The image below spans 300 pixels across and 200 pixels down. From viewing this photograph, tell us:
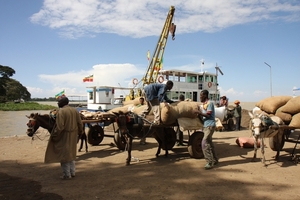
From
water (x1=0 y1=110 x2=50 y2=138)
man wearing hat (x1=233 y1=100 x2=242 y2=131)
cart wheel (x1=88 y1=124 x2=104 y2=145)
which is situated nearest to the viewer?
cart wheel (x1=88 y1=124 x2=104 y2=145)

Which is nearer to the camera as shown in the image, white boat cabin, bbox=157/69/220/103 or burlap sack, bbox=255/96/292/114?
burlap sack, bbox=255/96/292/114

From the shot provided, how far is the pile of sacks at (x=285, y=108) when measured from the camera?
704cm

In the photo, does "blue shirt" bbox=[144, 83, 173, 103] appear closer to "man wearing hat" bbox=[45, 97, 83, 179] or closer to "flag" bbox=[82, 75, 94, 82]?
"man wearing hat" bbox=[45, 97, 83, 179]

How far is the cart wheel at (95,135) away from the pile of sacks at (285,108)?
6187mm

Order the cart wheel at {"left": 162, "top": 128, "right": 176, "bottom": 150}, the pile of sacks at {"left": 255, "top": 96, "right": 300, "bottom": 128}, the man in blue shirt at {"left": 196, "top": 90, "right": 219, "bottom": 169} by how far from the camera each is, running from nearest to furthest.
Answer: the man in blue shirt at {"left": 196, "top": 90, "right": 219, "bottom": 169} → the pile of sacks at {"left": 255, "top": 96, "right": 300, "bottom": 128} → the cart wheel at {"left": 162, "top": 128, "right": 176, "bottom": 150}

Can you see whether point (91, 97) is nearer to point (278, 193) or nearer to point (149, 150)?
point (149, 150)

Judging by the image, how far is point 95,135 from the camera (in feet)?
33.0

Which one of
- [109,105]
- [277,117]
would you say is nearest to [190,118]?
[277,117]

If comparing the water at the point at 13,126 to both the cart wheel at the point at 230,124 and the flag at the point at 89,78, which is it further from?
the cart wheel at the point at 230,124

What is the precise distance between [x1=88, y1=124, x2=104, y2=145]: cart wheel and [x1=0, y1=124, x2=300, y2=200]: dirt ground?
1424 millimetres

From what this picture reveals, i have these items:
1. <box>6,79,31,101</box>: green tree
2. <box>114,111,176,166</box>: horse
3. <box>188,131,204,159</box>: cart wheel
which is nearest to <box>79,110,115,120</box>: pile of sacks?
<box>114,111,176,166</box>: horse

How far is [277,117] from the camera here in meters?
7.21

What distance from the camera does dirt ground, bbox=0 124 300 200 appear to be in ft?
15.3

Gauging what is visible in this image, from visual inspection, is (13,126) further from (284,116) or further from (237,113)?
(284,116)
